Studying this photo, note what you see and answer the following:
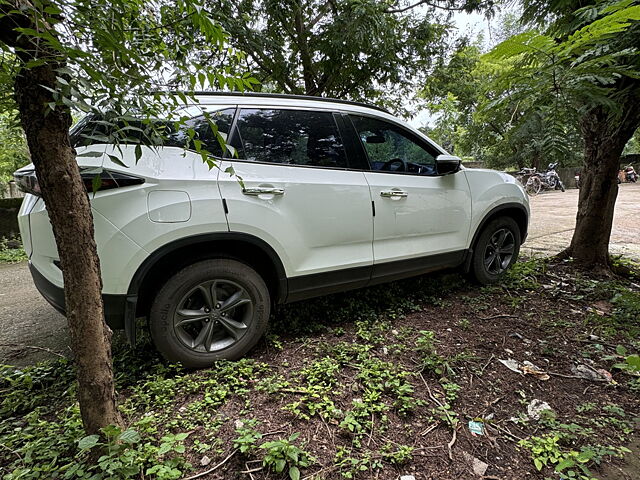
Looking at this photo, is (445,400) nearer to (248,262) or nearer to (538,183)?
(248,262)

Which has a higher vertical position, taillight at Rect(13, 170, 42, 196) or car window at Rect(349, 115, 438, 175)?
car window at Rect(349, 115, 438, 175)

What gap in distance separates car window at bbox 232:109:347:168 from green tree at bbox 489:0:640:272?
3.91 feet

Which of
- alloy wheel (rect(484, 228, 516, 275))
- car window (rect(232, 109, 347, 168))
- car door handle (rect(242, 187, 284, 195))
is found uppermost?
car window (rect(232, 109, 347, 168))

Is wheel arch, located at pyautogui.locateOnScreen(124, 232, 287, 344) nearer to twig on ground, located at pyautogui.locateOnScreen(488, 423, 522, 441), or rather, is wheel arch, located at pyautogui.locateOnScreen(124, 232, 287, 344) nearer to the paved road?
the paved road

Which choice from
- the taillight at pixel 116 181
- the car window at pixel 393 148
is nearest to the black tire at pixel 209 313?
the taillight at pixel 116 181

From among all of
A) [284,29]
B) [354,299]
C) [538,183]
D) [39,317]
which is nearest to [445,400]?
[354,299]

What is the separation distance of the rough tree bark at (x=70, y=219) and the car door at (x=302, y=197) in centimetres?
87

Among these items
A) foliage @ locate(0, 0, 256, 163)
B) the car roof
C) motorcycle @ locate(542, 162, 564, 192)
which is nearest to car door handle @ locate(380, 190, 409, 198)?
the car roof

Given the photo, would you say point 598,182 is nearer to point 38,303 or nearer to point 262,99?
point 262,99

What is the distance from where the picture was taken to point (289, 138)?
2414mm

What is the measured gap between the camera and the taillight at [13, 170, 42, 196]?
1828 mm

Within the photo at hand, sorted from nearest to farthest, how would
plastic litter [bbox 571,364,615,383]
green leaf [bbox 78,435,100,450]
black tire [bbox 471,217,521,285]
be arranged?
1. green leaf [bbox 78,435,100,450]
2. plastic litter [bbox 571,364,615,383]
3. black tire [bbox 471,217,521,285]

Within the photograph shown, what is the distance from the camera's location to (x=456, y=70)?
28.4 ft

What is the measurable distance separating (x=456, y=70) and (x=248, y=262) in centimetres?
894
